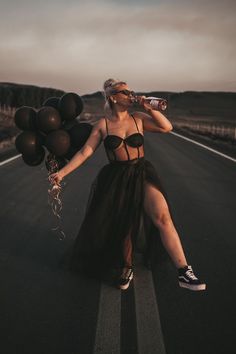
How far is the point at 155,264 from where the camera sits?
17.5 ft

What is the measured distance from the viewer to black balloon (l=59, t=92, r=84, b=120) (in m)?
5.15

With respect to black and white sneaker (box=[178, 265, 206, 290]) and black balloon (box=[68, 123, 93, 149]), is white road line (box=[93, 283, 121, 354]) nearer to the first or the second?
black and white sneaker (box=[178, 265, 206, 290])

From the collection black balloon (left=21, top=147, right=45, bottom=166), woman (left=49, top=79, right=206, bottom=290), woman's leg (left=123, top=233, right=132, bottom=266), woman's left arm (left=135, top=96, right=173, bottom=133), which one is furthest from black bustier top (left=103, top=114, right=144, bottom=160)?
woman's leg (left=123, top=233, right=132, bottom=266)

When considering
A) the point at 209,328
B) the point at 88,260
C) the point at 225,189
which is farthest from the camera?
the point at 225,189

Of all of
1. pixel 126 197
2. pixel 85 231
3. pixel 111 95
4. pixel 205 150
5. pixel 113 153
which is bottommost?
pixel 205 150

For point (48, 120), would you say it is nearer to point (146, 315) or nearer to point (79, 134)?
point (79, 134)

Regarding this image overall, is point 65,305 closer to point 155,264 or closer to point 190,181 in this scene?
point 155,264

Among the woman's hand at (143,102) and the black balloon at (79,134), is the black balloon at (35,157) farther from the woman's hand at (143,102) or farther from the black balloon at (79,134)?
the woman's hand at (143,102)

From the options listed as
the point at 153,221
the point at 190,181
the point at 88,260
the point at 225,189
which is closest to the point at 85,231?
the point at 88,260

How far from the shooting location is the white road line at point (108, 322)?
3.65m

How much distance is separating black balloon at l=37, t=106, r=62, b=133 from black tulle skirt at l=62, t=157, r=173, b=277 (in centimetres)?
67

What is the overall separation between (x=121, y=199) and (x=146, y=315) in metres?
1.24

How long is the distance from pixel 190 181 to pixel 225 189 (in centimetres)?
118

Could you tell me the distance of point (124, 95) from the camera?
187 inches
